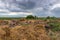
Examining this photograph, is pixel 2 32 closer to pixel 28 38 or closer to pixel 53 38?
pixel 28 38

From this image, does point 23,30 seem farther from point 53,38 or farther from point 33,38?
point 53,38

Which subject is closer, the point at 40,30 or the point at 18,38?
the point at 18,38

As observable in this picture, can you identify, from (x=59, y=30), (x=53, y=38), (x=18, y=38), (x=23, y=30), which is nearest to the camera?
(x=18, y=38)

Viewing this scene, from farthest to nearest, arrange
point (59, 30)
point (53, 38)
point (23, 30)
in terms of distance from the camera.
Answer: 1. point (59, 30)
2. point (53, 38)
3. point (23, 30)

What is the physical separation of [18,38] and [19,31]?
884 mm

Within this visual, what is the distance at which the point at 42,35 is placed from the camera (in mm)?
16125

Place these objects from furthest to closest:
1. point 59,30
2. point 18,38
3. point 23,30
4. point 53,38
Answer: point 59,30, point 53,38, point 23,30, point 18,38

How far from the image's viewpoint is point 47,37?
1655cm

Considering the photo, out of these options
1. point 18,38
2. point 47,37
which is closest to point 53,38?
point 47,37

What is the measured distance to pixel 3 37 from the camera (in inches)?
594

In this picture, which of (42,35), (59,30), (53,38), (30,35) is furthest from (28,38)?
(59,30)

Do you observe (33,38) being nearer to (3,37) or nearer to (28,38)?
(28,38)

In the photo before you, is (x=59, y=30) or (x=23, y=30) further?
(x=59, y=30)

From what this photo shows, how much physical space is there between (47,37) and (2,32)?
3.53 metres
